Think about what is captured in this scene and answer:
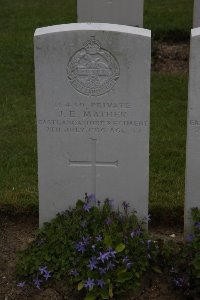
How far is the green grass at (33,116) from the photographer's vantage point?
5.72 metres

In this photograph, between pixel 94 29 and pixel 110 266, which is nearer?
pixel 110 266

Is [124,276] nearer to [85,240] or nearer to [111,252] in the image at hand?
[111,252]

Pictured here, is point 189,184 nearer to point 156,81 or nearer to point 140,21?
point 156,81

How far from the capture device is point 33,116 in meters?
7.86

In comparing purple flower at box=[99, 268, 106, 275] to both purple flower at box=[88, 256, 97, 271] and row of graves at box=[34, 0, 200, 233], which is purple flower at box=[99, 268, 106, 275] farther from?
row of graves at box=[34, 0, 200, 233]

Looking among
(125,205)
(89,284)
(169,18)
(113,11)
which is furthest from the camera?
(169,18)

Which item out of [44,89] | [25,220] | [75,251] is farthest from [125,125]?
[25,220]

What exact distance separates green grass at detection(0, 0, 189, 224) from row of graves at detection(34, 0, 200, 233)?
80 centimetres

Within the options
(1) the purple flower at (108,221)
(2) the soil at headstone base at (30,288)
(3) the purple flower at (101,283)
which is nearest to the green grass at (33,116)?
(2) the soil at headstone base at (30,288)

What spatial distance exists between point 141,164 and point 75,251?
0.77 metres

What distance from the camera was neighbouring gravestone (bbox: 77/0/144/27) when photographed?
33.2ft

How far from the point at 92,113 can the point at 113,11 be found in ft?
19.9

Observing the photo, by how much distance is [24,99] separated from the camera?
8492 mm

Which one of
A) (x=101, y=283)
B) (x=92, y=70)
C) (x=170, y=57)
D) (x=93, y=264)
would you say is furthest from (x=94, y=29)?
(x=170, y=57)
